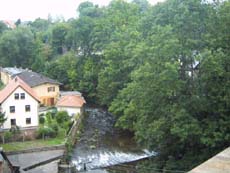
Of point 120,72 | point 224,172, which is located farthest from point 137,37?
point 224,172

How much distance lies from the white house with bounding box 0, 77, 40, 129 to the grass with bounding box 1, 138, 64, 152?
2.48 m

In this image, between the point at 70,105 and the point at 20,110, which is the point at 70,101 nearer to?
Result: the point at 70,105

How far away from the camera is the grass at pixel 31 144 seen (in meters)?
30.6

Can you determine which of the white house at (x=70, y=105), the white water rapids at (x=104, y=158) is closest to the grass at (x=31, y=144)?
the white water rapids at (x=104, y=158)

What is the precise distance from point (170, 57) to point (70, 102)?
18.0 meters

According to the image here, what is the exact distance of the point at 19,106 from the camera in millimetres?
34250

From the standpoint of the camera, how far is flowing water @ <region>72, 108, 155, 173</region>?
93.8ft

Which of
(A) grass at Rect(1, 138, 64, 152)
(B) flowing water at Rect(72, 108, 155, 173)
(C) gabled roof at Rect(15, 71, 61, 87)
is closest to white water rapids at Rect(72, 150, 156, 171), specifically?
(B) flowing water at Rect(72, 108, 155, 173)

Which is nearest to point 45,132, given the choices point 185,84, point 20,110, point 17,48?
point 20,110

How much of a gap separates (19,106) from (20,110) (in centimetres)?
33

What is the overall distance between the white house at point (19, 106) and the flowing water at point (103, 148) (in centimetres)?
424

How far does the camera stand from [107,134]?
35.8m

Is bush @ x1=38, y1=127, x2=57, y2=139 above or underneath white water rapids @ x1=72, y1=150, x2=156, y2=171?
above

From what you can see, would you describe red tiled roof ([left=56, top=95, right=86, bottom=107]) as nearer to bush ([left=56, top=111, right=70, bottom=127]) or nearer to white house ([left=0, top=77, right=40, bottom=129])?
bush ([left=56, top=111, right=70, bottom=127])
